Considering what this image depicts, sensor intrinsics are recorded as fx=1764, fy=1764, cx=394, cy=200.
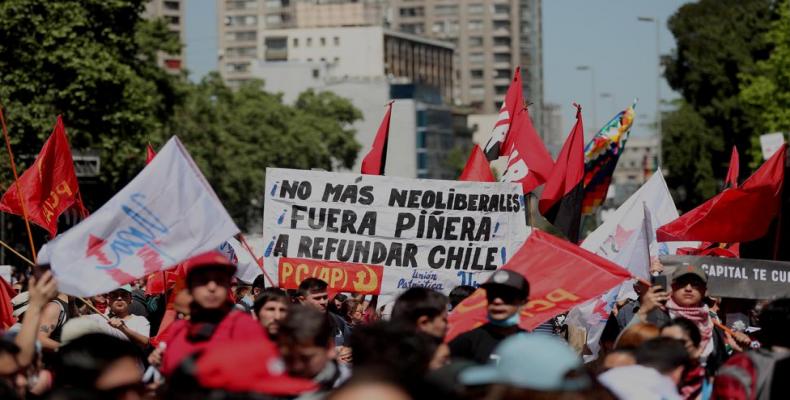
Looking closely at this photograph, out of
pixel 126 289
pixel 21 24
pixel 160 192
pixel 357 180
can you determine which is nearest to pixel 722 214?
pixel 357 180

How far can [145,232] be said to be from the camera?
335 inches

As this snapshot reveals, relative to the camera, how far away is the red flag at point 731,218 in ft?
44.5

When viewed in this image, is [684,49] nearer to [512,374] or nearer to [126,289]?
[126,289]

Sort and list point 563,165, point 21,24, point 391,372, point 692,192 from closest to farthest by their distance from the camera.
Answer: point 391,372, point 563,165, point 21,24, point 692,192

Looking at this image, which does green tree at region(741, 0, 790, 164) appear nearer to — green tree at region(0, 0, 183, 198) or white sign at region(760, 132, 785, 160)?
white sign at region(760, 132, 785, 160)

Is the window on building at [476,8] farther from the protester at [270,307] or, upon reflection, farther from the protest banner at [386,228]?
the protester at [270,307]

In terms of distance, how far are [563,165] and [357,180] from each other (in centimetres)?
261

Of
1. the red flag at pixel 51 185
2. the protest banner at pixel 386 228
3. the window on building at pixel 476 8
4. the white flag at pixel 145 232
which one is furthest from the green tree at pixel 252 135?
the window on building at pixel 476 8

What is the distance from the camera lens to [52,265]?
805 cm

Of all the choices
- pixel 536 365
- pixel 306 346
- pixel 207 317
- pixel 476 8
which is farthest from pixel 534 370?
pixel 476 8

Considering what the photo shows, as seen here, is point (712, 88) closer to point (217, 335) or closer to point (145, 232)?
point (145, 232)

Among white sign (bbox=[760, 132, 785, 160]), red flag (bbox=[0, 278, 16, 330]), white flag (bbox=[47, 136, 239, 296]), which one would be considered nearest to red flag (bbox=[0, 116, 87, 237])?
red flag (bbox=[0, 278, 16, 330])

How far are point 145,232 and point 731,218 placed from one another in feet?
21.2

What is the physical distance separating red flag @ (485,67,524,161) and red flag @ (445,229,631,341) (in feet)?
19.8
